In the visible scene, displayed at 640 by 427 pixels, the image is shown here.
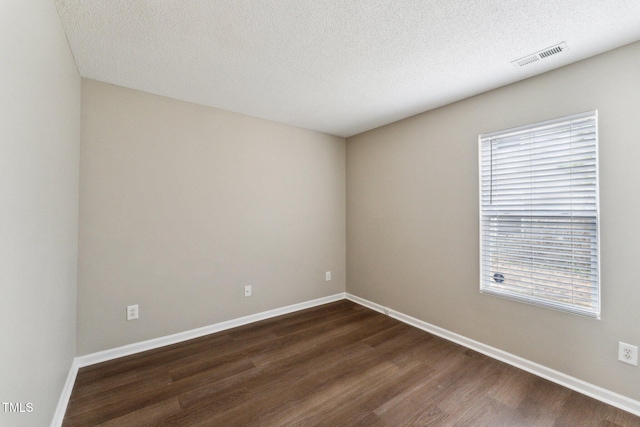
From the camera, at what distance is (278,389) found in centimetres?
195

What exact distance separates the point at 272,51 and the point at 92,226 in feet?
6.69

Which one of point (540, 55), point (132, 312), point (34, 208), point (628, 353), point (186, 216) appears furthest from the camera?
point (186, 216)

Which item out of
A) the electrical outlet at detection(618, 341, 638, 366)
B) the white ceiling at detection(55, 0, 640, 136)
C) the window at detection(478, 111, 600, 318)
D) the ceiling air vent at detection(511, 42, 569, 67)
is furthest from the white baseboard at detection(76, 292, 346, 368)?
the ceiling air vent at detection(511, 42, 569, 67)

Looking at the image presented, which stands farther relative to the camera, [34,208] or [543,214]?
[543,214]

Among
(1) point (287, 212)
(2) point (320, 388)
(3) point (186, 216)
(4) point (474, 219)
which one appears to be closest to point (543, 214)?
(4) point (474, 219)

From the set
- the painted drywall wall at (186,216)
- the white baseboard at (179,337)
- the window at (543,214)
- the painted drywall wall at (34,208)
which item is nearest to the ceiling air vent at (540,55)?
the window at (543,214)

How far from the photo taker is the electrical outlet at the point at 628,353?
67.7 inches

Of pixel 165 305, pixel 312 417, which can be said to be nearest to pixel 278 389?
pixel 312 417

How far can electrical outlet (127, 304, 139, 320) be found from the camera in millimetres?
2391

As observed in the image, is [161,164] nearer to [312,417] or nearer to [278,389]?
[278,389]

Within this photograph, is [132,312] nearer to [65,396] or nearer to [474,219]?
[65,396]

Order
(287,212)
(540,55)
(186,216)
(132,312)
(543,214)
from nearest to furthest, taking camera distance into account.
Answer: (540,55) < (543,214) < (132,312) < (186,216) < (287,212)

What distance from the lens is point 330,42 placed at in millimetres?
1796

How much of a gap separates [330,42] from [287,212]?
6.74 feet
